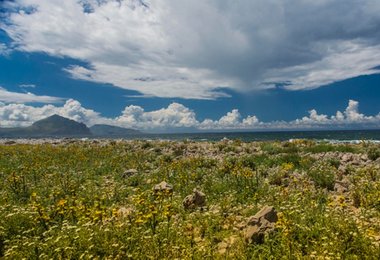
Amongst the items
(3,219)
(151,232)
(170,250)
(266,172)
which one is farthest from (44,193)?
(266,172)

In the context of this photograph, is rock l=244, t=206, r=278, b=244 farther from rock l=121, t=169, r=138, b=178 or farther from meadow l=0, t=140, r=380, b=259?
rock l=121, t=169, r=138, b=178

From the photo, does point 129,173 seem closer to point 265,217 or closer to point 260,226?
point 265,217

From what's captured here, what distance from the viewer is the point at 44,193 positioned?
14984mm

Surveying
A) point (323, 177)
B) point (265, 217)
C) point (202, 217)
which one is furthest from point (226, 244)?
point (323, 177)

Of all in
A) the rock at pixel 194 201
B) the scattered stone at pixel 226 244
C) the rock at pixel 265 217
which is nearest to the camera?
the scattered stone at pixel 226 244

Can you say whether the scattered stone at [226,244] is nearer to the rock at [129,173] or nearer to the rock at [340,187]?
Result: the rock at [340,187]

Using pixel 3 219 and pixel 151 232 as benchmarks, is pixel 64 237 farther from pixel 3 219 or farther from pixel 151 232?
pixel 3 219

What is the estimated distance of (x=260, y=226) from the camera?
8.51 metres

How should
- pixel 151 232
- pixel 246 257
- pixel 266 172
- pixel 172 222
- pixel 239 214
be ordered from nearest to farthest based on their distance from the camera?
pixel 246 257, pixel 151 232, pixel 172 222, pixel 239 214, pixel 266 172

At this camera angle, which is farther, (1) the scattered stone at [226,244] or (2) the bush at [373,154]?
(2) the bush at [373,154]

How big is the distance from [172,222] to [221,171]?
27.6ft

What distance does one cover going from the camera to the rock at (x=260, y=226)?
8.33 metres

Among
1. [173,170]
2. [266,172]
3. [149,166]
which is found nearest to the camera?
[266,172]

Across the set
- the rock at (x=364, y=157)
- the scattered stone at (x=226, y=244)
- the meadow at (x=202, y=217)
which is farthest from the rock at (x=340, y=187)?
the scattered stone at (x=226, y=244)
